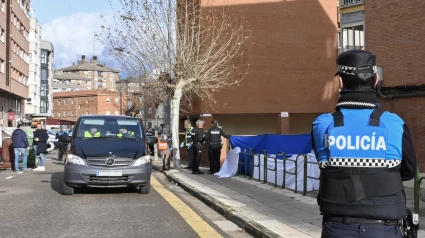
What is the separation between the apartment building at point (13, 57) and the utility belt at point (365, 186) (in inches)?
1904

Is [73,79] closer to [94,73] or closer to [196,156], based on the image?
[94,73]

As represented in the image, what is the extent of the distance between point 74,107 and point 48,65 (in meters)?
37.3

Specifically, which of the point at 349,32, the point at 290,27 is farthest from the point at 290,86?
the point at 349,32

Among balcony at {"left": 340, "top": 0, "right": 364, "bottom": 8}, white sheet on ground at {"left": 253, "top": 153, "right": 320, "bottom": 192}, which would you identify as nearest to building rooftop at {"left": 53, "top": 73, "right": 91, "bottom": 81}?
balcony at {"left": 340, "top": 0, "right": 364, "bottom": 8}

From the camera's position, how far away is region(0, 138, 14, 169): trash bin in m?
20.1

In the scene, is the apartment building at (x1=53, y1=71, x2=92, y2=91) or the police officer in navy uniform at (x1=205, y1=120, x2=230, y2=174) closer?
the police officer in navy uniform at (x1=205, y1=120, x2=230, y2=174)

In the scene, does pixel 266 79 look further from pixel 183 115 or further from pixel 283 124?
pixel 183 115

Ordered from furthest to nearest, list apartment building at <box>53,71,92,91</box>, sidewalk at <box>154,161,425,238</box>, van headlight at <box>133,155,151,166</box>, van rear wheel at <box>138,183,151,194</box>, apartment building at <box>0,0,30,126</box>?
1. apartment building at <box>53,71,92,91</box>
2. apartment building at <box>0,0,30,126</box>
3. van rear wheel at <box>138,183,151,194</box>
4. van headlight at <box>133,155,151,166</box>
5. sidewalk at <box>154,161,425,238</box>

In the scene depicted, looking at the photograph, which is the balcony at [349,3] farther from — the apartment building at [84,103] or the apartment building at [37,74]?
the apartment building at [84,103]

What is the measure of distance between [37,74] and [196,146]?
64.1 m

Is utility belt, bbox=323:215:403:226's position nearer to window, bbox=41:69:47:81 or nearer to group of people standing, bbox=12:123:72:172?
group of people standing, bbox=12:123:72:172

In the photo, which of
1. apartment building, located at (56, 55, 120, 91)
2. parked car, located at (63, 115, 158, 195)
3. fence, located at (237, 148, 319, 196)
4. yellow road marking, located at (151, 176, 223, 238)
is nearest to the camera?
yellow road marking, located at (151, 176, 223, 238)

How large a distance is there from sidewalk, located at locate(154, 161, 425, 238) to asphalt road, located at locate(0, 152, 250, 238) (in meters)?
0.22

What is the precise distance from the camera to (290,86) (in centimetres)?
3538
